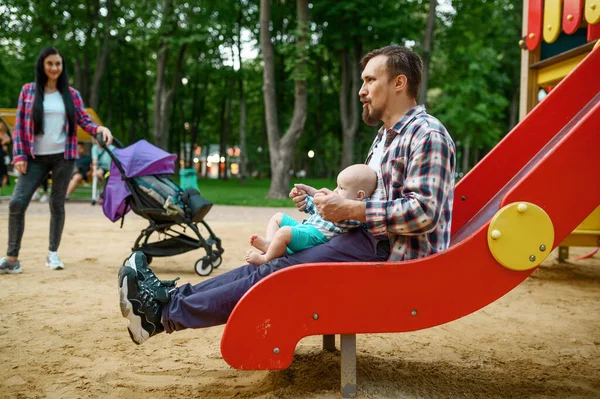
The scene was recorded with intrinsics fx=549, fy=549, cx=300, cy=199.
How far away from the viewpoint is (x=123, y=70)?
33.5m

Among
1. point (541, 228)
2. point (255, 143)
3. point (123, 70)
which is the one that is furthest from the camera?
point (255, 143)

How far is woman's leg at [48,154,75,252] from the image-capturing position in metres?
5.48

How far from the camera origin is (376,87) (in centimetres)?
251

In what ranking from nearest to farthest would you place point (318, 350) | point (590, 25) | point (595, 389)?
point (595, 389), point (318, 350), point (590, 25)

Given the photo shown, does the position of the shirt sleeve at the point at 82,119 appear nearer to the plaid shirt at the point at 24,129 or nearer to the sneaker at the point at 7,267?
the plaid shirt at the point at 24,129

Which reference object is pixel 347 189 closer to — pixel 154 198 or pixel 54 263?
pixel 154 198

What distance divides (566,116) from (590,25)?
115 centimetres

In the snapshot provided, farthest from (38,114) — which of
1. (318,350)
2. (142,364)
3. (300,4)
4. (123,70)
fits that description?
(123,70)

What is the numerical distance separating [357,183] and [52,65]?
4053 millimetres

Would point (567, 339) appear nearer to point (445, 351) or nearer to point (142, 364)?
point (445, 351)

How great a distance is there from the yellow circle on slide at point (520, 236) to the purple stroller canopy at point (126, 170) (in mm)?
3915

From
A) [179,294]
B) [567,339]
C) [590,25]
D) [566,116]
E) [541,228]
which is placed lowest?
[567,339]

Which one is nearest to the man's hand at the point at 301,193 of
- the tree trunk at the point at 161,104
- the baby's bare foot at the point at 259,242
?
the baby's bare foot at the point at 259,242

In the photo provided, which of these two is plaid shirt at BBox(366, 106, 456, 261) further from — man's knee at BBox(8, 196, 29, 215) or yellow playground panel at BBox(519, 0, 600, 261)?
man's knee at BBox(8, 196, 29, 215)
